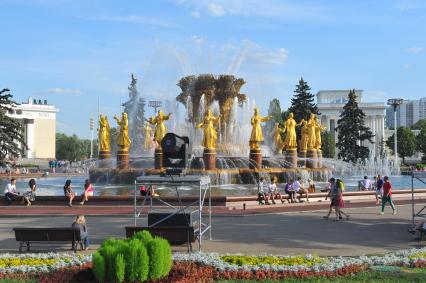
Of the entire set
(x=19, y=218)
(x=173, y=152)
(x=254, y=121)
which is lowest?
(x=19, y=218)

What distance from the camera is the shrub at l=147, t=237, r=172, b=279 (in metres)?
7.89

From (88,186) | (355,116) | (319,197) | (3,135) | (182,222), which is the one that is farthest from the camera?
(355,116)

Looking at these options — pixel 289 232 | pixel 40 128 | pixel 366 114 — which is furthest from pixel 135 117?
pixel 366 114

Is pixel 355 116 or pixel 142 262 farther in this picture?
pixel 355 116

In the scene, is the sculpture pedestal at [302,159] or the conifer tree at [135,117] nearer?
the sculpture pedestal at [302,159]

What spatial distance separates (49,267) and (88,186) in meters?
12.1

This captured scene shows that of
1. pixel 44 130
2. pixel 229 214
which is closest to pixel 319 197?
pixel 229 214

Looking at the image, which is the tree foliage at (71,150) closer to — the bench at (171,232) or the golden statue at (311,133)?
the golden statue at (311,133)

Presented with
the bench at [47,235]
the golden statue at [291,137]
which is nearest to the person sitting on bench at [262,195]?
the bench at [47,235]

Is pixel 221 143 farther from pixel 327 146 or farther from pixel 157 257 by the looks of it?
pixel 327 146

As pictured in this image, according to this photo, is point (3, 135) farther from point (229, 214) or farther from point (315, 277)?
point (315, 277)

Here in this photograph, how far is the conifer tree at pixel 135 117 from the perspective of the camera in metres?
52.1

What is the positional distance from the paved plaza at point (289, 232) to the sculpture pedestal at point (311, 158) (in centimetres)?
1924

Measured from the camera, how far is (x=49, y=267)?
9.58 metres
